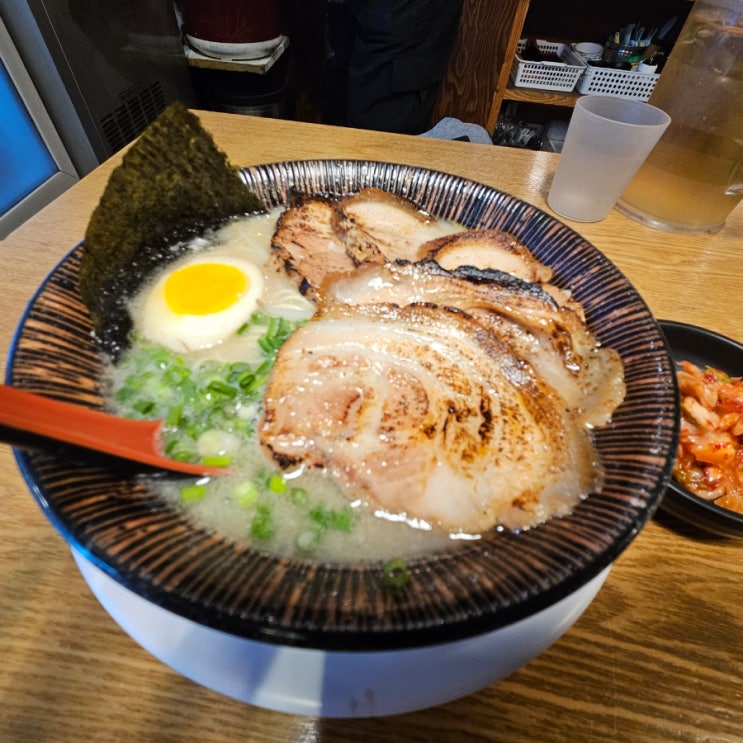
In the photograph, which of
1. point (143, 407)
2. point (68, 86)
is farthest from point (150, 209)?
point (68, 86)

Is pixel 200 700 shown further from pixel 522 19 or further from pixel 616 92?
pixel 616 92

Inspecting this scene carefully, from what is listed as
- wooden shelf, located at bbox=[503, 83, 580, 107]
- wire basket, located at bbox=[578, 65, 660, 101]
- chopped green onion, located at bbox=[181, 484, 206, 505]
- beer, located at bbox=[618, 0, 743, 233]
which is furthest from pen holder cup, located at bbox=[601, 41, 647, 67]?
chopped green onion, located at bbox=[181, 484, 206, 505]

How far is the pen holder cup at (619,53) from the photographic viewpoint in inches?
134

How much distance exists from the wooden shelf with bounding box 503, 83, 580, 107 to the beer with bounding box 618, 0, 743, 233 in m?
1.98

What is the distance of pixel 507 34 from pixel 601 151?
229 centimetres

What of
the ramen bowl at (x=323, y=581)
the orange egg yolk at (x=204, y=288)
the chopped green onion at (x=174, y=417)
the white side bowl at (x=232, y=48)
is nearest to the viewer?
the ramen bowl at (x=323, y=581)

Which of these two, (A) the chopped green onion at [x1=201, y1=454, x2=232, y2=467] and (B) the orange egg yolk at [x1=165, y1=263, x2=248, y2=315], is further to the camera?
(B) the orange egg yolk at [x1=165, y1=263, x2=248, y2=315]

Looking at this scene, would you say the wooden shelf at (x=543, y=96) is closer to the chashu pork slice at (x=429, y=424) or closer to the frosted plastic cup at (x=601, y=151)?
the frosted plastic cup at (x=601, y=151)

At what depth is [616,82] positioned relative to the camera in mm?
3461

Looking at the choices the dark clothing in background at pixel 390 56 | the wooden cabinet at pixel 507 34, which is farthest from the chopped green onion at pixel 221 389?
the wooden cabinet at pixel 507 34

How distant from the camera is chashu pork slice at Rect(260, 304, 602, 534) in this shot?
892 mm

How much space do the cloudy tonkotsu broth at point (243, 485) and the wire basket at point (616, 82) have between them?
11.5 ft

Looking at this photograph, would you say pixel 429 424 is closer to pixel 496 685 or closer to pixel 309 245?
pixel 496 685

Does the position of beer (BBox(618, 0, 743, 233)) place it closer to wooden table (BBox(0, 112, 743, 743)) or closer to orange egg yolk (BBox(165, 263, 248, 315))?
wooden table (BBox(0, 112, 743, 743))
